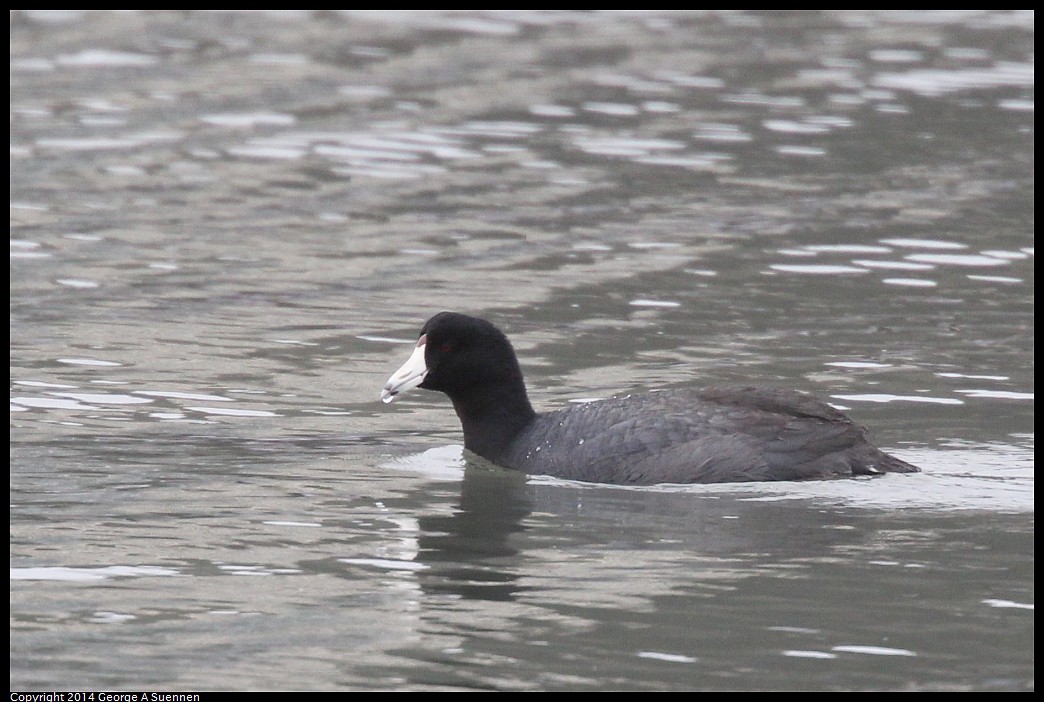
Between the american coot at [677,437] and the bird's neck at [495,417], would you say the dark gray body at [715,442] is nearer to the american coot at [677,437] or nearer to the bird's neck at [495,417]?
the american coot at [677,437]

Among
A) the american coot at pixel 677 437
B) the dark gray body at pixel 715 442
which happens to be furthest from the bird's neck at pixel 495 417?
the dark gray body at pixel 715 442

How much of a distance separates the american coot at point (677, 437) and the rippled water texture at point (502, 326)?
0.14m

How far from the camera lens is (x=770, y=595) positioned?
8.25 m

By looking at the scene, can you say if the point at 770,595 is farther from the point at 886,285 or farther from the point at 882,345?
the point at 886,285

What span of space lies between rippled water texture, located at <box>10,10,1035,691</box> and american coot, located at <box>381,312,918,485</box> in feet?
0.47

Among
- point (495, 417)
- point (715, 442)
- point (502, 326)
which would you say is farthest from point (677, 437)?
point (502, 326)

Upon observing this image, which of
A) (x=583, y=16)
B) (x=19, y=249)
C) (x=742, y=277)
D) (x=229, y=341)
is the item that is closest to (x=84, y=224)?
(x=19, y=249)

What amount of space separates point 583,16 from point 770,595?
21957 millimetres

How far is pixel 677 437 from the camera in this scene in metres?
10.2

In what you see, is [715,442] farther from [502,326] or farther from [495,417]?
[502,326]

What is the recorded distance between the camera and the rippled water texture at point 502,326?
25.6 feet

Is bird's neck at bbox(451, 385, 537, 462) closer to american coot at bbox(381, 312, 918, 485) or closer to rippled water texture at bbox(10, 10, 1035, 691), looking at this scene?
american coot at bbox(381, 312, 918, 485)

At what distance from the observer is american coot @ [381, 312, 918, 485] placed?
399 inches

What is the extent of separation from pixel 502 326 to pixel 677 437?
3852 mm
